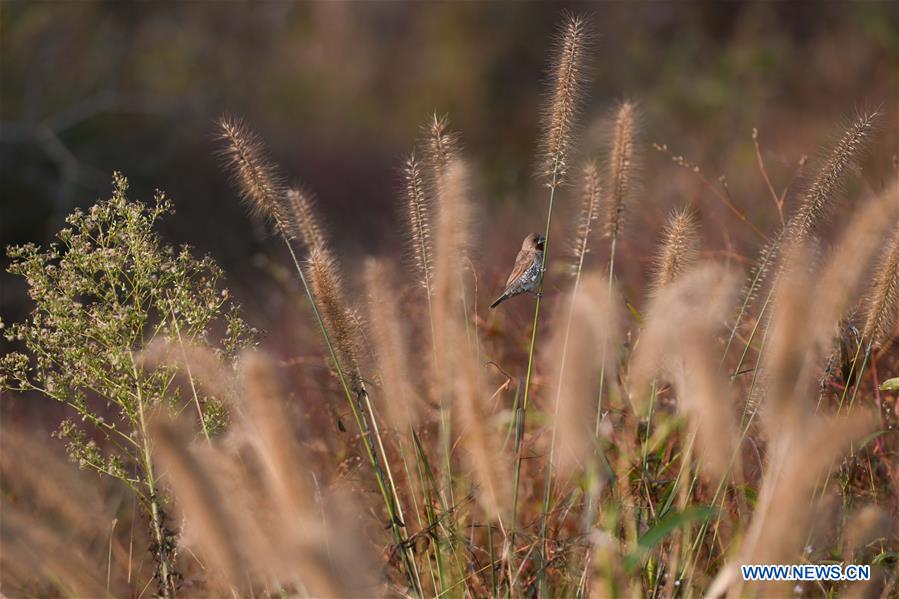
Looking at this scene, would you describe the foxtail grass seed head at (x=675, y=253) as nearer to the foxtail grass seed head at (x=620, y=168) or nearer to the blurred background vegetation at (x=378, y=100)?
the foxtail grass seed head at (x=620, y=168)

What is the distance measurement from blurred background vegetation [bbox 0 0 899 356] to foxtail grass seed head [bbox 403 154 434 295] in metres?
2.82

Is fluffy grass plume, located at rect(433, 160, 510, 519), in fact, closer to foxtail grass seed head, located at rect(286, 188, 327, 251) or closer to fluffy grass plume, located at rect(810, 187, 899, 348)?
foxtail grass seed head, located at rect(286, 188, 327, 251)

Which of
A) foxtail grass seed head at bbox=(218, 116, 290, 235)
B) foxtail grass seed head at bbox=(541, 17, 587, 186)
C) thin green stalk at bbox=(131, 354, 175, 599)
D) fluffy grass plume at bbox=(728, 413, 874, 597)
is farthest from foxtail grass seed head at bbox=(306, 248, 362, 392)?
fluffy grass plume at bbox=(728, 413, 874, 597)

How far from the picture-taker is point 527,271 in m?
2.56

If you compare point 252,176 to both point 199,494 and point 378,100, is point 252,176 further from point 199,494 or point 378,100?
point 378,100

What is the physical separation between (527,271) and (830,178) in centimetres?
77

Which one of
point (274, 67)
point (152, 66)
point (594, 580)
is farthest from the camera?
point (274, 67)

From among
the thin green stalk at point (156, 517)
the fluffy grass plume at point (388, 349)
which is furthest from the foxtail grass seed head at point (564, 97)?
the thin green stalk at point (156, 517)

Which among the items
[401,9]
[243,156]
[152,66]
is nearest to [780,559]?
[243,156]

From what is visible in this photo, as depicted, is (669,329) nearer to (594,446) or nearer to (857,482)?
(594,446)

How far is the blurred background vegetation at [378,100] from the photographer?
10.1 metres

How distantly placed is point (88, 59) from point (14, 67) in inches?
48.3

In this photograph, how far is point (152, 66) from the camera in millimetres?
16984

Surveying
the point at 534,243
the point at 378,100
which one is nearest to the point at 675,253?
the point at 534,243
